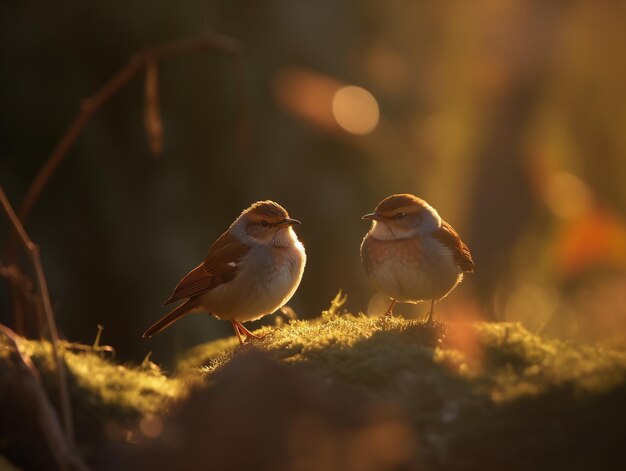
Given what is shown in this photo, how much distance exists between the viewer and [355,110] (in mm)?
10727

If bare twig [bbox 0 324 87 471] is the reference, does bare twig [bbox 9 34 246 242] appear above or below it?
above

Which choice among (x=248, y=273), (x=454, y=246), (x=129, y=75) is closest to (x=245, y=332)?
(x=248, y=273)

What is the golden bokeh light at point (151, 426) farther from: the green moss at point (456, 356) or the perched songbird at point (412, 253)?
the perched songbird at point (412, 253)

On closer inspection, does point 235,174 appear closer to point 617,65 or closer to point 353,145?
point 353,145

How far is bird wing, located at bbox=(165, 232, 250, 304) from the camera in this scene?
702 cm

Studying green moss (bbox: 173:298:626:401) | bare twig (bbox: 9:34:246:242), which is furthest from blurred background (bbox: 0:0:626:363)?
bare twig (bbox: 9:34:246:242)

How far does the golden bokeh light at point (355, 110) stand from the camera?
1045 cm

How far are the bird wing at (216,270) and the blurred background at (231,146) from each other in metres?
1.80

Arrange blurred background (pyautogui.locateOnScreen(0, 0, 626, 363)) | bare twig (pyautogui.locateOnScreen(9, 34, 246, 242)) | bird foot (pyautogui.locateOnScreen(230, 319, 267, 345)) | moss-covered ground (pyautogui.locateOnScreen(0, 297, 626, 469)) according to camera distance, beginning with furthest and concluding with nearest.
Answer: blurred background (pyautogui.locateOnScreen(0, 0, 626, 363)) → bird foot (pyautogui.locateOnScreen(230, 319, 267, 345)) → bare twig (pyautogui.locateOnScreen(9, 34, 246, 242)) → moss-covered ground (pyautogui.locateOnScreen(0, 297, 626, 469))

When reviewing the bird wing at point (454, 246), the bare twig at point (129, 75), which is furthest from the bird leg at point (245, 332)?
the bare twig at point (129, 75)

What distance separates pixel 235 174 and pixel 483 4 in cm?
633

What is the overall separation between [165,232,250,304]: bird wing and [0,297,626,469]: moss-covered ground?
5.21 feet

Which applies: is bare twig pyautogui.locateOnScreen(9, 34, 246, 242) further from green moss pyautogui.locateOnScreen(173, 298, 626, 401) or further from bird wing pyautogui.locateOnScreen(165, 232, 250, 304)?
bird wing pyautogui.locateOnScreen(165, 232, 250, 304)

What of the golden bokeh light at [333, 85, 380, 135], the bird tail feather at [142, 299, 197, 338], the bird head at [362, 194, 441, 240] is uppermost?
the golden bokeh light at [333, 85, 380, 135]
